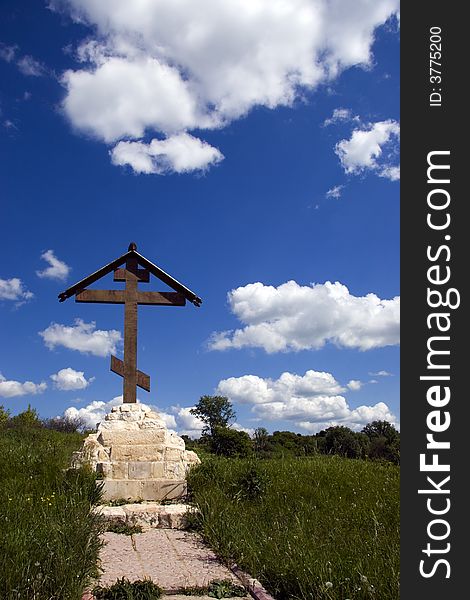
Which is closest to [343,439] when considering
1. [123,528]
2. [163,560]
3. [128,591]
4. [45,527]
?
[123,528]

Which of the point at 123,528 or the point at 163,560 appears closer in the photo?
the point at 163,560

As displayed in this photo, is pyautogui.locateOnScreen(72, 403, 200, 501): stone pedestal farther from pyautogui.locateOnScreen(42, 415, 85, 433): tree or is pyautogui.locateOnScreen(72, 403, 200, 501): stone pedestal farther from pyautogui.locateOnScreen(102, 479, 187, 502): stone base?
pyautogui.locateOnScreen(42, 415, 85, 433): tree

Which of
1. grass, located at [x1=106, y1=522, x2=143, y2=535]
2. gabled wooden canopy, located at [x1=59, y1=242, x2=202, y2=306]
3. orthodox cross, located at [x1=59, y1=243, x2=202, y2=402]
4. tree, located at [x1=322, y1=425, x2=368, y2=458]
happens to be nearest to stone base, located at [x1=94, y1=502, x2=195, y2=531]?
grass, located at [x1=106, y1=522, x2=143, y2=535]

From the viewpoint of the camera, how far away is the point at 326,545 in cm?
582

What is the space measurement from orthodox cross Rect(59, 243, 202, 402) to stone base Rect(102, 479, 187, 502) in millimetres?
1642

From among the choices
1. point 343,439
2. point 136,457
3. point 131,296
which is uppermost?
point 131,296

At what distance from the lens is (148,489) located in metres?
9.48

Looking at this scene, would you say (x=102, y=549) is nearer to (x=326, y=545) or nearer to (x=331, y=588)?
(x=326, y=545)

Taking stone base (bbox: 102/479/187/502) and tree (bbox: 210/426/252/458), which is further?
tree (bbox: 210/426/252/458)

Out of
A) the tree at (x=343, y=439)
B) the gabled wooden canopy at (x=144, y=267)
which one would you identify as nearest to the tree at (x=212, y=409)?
the tree at (x=343, y=439)

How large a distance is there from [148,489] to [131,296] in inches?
135

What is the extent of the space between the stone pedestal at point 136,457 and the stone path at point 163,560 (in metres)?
1.74

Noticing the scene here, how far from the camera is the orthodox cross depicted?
1050 centimetres

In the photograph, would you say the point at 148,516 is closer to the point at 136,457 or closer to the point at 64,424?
the point at 136,457
